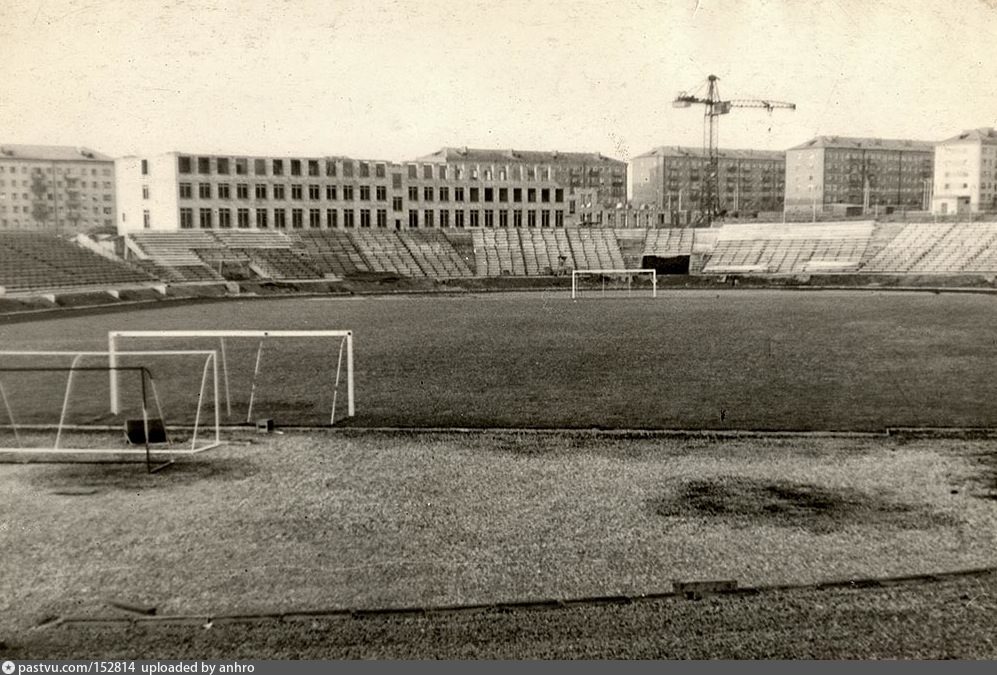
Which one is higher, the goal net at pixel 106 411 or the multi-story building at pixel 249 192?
the multi-story building at pixel 249 192

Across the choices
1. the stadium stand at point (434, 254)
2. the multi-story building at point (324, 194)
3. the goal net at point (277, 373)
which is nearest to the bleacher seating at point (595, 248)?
the multi-story building at point (324, 194)

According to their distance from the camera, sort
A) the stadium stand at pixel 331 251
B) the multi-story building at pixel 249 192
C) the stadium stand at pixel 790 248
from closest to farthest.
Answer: the stadium stand at pixel 331 251 → the stadium stand at pixel 790 248 → the multi-story building at pixel 249 192

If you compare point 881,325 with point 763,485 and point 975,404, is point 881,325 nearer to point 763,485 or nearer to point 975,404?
point 975,404

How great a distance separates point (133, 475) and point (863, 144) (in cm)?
18950

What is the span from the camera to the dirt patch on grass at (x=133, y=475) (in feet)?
41.3

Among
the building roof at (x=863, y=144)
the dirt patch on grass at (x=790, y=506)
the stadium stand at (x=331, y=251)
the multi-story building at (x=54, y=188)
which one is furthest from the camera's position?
the building roof at (x=863, y=144)

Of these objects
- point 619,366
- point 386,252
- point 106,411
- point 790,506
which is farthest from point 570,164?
point 790,506

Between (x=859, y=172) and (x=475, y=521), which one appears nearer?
(x=475, y=521)

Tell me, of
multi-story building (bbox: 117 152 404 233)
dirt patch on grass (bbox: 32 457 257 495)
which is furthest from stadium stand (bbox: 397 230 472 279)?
dirt patch on grass (bbox: 32 457 257 495)

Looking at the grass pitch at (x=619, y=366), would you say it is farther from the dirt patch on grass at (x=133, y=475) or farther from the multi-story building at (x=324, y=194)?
the multi-story building at (x=324, y=194)

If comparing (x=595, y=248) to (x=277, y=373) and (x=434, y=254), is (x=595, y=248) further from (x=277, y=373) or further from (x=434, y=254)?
(x=277, y=373)

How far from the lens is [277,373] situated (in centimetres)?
2420

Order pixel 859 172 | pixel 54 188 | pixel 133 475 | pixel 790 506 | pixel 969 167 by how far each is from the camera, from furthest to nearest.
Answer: pixel 859 172, pixel 969 167, pixel 54 188, pixel 133 475, pixel 790 506

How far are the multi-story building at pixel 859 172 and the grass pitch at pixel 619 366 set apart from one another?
451ft
